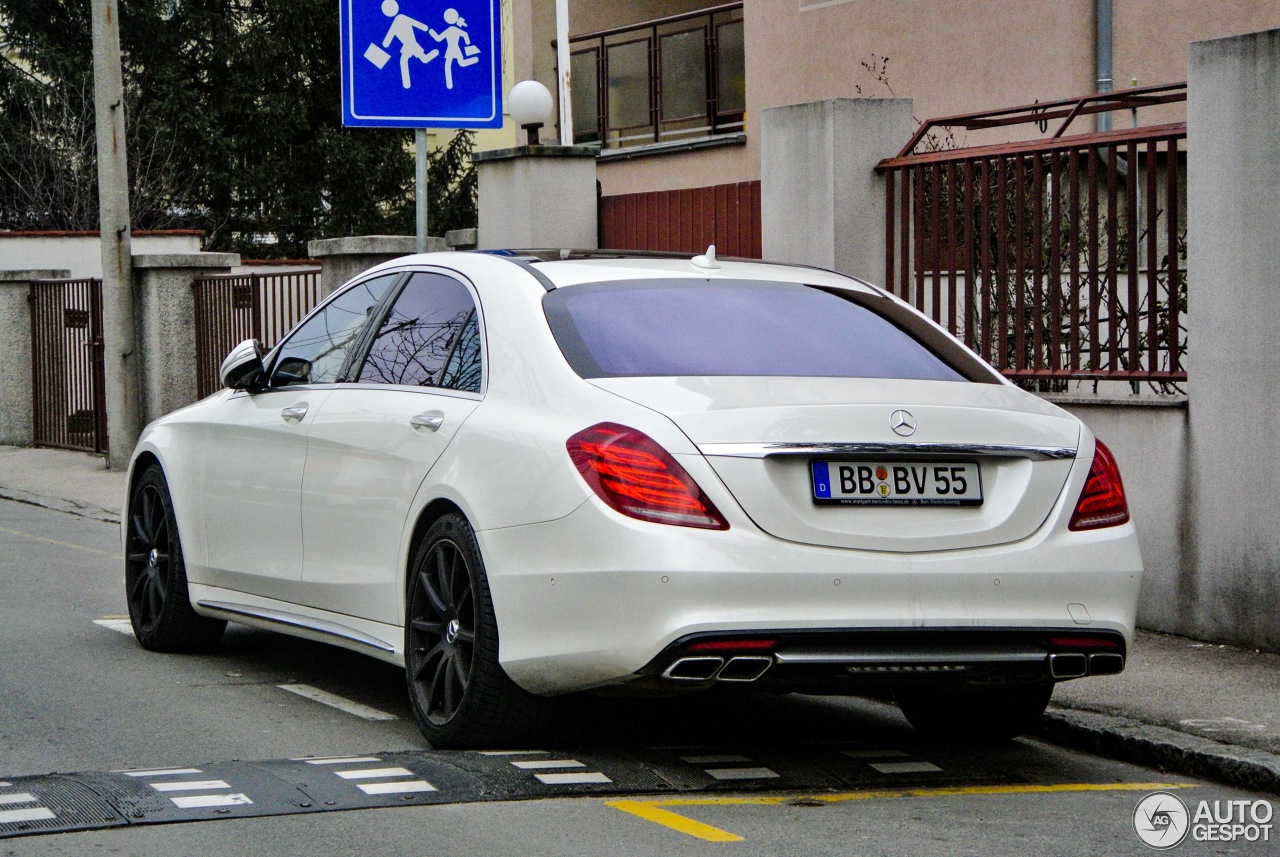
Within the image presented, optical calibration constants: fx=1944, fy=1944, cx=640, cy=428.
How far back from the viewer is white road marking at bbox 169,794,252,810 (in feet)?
17.0

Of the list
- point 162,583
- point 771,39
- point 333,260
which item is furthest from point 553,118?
point 162,583

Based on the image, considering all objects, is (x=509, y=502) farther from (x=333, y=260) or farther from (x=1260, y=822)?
(x=333, y=260)

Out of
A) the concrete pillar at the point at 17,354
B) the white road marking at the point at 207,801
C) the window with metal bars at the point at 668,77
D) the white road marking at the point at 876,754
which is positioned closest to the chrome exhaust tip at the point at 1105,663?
the white road marking at the point at 876,754

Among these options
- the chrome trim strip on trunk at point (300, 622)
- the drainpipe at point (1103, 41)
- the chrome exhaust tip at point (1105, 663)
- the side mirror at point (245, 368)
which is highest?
the drainpipe at point (1103, 41)

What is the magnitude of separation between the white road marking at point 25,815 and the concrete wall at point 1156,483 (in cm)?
497

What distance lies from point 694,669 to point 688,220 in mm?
7277

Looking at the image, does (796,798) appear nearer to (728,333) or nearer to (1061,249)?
(728,333)

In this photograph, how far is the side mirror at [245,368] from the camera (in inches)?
292

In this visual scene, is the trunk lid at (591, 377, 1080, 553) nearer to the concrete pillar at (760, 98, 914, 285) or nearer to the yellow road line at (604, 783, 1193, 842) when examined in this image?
the yellow road line at (604, 783, 1193, 842)

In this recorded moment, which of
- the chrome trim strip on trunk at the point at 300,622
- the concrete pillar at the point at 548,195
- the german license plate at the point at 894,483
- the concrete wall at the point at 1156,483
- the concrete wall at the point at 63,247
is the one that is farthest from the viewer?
→ the concrete wall at the point at 63,247

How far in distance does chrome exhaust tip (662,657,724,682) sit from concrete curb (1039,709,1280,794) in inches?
68.8

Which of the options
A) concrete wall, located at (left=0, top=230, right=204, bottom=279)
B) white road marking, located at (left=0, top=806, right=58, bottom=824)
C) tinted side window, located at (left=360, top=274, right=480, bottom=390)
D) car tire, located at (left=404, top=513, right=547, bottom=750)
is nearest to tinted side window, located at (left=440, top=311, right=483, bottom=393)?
tinted side window, located at (left=360, top=274, right=480, bottom=390)

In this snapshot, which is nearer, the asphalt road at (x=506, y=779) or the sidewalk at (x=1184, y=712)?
the asphalt road at (x=506, y=779)

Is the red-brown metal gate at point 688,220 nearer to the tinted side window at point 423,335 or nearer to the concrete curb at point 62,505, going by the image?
the concrete curb at point 62,505
